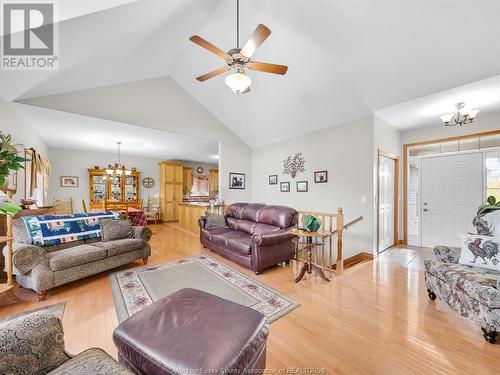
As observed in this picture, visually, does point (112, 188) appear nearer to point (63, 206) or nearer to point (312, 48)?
point (63, 206)

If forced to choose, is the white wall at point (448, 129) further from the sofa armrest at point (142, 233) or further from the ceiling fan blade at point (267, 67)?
the sofa armrest at point (142, 233)

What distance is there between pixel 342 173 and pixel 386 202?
44.3 inches

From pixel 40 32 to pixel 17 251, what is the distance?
7.73 feet

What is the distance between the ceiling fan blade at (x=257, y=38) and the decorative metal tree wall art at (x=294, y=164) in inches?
129

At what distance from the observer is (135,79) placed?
4.30 metres

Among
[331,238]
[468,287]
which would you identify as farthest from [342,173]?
[468,287]

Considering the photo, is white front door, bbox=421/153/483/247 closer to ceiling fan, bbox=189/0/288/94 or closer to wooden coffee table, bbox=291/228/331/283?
wooden coffee table, bbox=291/228/331/283

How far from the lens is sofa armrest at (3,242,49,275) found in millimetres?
2213

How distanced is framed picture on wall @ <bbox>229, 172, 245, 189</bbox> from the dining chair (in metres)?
4.85

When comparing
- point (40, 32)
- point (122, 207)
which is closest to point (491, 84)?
point (40, 32)

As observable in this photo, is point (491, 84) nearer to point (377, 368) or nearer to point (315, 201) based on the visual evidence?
point (315, 201)

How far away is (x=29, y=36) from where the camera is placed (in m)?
2.17

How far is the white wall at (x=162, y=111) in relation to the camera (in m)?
3.80

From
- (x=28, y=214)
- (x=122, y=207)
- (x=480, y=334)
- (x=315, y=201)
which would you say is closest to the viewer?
(x=480, y=334)
